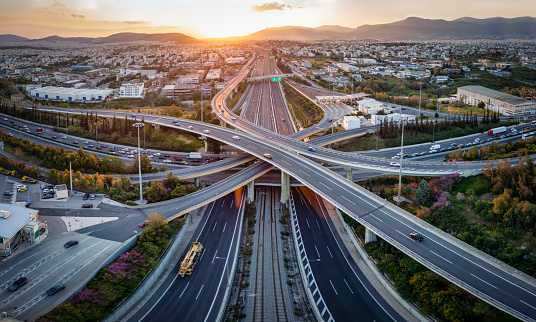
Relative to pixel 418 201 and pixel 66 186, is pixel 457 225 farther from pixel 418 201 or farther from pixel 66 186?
pixel 66 186

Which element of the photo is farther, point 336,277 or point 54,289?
point 336,277

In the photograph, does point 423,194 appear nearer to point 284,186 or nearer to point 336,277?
point 336,277

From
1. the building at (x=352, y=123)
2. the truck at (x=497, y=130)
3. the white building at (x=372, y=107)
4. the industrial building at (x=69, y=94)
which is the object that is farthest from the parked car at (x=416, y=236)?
the industrial building at (x=69, y=94)

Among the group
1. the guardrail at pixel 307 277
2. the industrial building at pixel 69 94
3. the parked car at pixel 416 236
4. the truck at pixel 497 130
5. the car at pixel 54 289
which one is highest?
the industrial building at pixel 69 94

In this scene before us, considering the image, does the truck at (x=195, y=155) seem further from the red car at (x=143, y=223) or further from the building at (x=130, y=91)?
the building at (x=130, y=91)

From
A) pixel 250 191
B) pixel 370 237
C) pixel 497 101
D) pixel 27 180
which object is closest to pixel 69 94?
pixel 27 180

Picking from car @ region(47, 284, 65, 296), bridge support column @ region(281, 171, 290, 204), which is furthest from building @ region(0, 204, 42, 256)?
bridge support column @ region(281, 171, 290, 204)

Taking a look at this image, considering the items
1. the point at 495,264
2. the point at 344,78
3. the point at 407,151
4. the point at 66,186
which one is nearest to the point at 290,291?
the point at 495,264

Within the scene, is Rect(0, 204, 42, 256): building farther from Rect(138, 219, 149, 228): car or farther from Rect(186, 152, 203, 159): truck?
Rect(186, 152, 203, 159): truck
